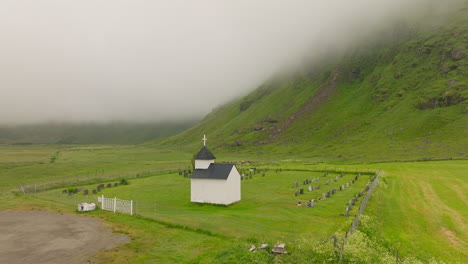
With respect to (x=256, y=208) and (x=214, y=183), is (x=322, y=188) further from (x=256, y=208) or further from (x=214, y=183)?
(x=214, y=183)

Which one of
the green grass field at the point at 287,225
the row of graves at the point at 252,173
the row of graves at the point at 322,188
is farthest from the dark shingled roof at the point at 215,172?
the row of graves at the point at 252,173

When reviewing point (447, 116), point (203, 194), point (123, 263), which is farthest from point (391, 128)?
point (123, 263)

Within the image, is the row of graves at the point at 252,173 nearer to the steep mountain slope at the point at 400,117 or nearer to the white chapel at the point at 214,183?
the white chapel at the point at 214,183

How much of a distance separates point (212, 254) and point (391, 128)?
14123cm

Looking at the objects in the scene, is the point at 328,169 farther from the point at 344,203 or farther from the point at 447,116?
the point at 447,116

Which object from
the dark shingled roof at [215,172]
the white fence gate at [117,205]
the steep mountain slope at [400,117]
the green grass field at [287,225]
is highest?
the steep mountain slope at [400,117]

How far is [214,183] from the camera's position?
38.6 meters

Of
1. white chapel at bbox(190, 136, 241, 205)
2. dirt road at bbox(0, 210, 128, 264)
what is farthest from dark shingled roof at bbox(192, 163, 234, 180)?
dirt road at bbox(0, 210, 128, 264)

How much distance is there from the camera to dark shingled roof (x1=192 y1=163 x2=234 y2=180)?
38.3m

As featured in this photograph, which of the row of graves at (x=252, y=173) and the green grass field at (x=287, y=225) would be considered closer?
the green grass field at (x=287, y=225)

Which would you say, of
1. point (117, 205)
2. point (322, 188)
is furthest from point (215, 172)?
point (322, 188)

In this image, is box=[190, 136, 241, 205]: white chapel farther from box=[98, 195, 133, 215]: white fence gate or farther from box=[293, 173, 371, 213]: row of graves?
box=[98, 195, 133, 215]: white fence gate

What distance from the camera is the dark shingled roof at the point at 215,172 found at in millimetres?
38312

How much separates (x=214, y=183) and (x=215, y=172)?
1457mm
